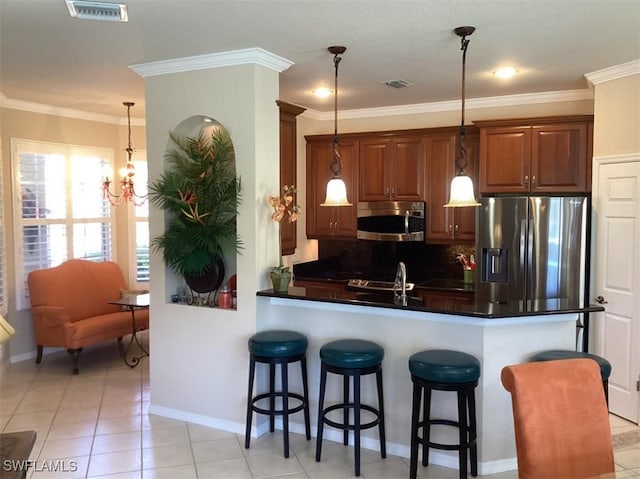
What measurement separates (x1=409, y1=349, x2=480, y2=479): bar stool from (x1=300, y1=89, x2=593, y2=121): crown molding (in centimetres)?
290

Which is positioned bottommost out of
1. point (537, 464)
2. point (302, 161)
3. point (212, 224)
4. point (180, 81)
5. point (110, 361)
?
point (110, 361)

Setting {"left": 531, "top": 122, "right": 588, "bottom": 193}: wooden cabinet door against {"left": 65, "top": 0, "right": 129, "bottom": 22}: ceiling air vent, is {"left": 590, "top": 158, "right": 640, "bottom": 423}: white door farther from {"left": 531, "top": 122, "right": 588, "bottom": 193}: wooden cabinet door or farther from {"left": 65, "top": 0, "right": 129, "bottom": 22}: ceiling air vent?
{"left": 65, "top": 0, "right": 129, "bottom": 22}: ceiling air vent

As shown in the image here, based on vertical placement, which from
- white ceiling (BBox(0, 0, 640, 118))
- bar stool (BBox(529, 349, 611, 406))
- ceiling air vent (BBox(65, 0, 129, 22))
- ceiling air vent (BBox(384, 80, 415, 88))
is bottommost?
bar stool (BBox(529, 349, 611, 406))

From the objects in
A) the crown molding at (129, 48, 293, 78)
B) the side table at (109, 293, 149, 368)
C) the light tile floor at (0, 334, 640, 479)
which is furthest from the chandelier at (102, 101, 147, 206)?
the light tile floor at (0, 334, 640, 479)

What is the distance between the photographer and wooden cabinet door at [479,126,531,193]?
15.4ft

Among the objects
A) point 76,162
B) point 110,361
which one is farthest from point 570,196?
point 76,162

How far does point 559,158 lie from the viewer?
4562 millimetres

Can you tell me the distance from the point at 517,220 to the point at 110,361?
13.7 ft

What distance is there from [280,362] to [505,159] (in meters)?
2.76

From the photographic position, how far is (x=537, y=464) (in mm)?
1925

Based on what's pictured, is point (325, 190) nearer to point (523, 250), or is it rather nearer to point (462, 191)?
point (523, 250)

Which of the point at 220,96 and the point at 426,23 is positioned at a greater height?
the point at 426,23

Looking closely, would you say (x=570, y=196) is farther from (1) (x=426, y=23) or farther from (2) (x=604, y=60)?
(1) (x=426, y=23)

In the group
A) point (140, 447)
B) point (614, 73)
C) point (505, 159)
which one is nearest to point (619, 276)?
point (505, 159)
